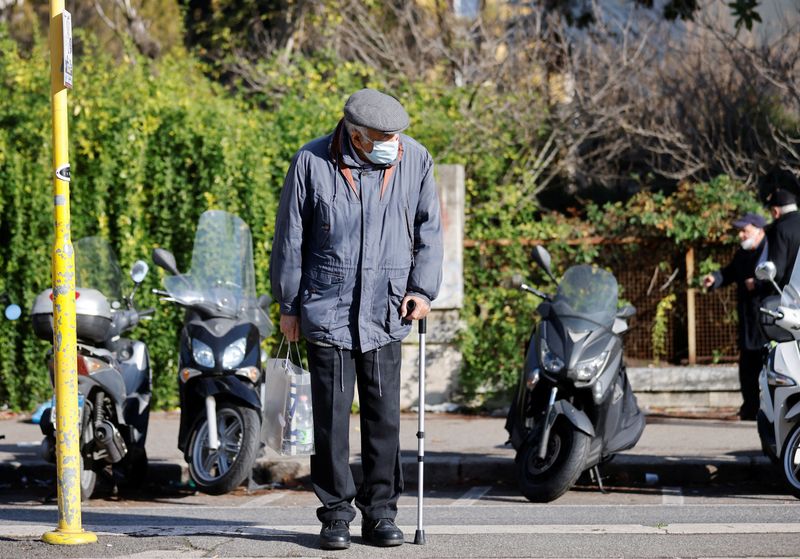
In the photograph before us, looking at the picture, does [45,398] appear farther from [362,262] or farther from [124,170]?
[362,262]

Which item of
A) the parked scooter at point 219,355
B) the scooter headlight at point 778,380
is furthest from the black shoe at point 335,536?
the scooter headlight at point 778,380

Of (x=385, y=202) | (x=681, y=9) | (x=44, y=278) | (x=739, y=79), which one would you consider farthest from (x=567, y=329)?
(x=739, y=79)

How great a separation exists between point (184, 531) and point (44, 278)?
254 inches

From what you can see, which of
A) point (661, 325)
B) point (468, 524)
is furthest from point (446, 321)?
point (468, 524)

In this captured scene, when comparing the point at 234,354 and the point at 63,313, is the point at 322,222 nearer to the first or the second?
the point at 63,313

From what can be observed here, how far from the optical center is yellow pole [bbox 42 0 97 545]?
17.6ft

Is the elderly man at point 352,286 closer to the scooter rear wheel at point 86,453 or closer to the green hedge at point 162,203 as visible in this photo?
the scooter rear wheel at point 86,453

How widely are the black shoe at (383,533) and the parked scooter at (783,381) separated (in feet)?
8.66

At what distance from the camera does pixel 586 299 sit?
770 centimetres

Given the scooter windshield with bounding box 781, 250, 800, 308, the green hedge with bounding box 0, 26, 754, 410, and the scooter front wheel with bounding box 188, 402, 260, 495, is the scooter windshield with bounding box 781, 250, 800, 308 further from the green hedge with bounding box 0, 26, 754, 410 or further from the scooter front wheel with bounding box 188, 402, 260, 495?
the green hedge with bounding box 0, 26, 754, 410

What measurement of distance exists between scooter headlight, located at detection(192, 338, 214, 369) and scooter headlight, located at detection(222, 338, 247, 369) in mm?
81

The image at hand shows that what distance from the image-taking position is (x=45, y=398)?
1182cm

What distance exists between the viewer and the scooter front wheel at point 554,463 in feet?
23.1

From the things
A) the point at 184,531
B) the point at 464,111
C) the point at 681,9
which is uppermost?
the point at 681,9
